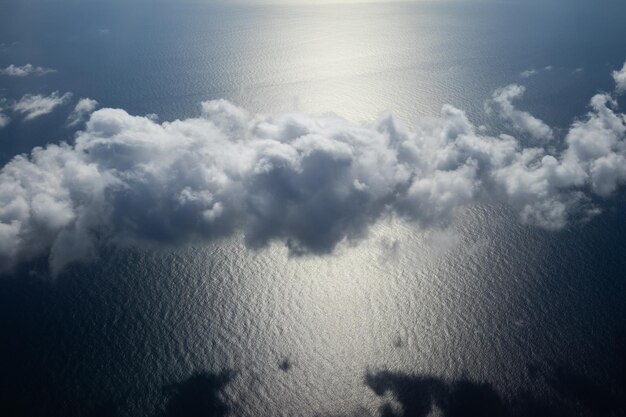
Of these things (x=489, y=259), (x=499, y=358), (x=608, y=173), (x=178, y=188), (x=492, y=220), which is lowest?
(x=499, y=358)

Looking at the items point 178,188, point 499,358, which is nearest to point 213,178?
point 178,188

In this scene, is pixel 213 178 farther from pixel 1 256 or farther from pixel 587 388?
pixel 587 388

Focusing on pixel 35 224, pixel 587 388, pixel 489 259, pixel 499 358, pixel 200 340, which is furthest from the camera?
pixel 35 224

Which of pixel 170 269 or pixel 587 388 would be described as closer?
pixel 587 388

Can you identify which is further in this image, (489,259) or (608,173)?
(608,173)

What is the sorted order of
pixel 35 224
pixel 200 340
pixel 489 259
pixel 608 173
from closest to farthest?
pixel 200 340 < pixel 489 259 < pixel 35 224 < pixel 608 173

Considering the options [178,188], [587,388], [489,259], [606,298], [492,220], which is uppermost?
[178,188]

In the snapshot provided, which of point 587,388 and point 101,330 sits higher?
point 101,330

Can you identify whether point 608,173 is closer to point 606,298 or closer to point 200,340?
point 606,298

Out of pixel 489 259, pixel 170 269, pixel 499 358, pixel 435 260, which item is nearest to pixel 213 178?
pixel 170 269
